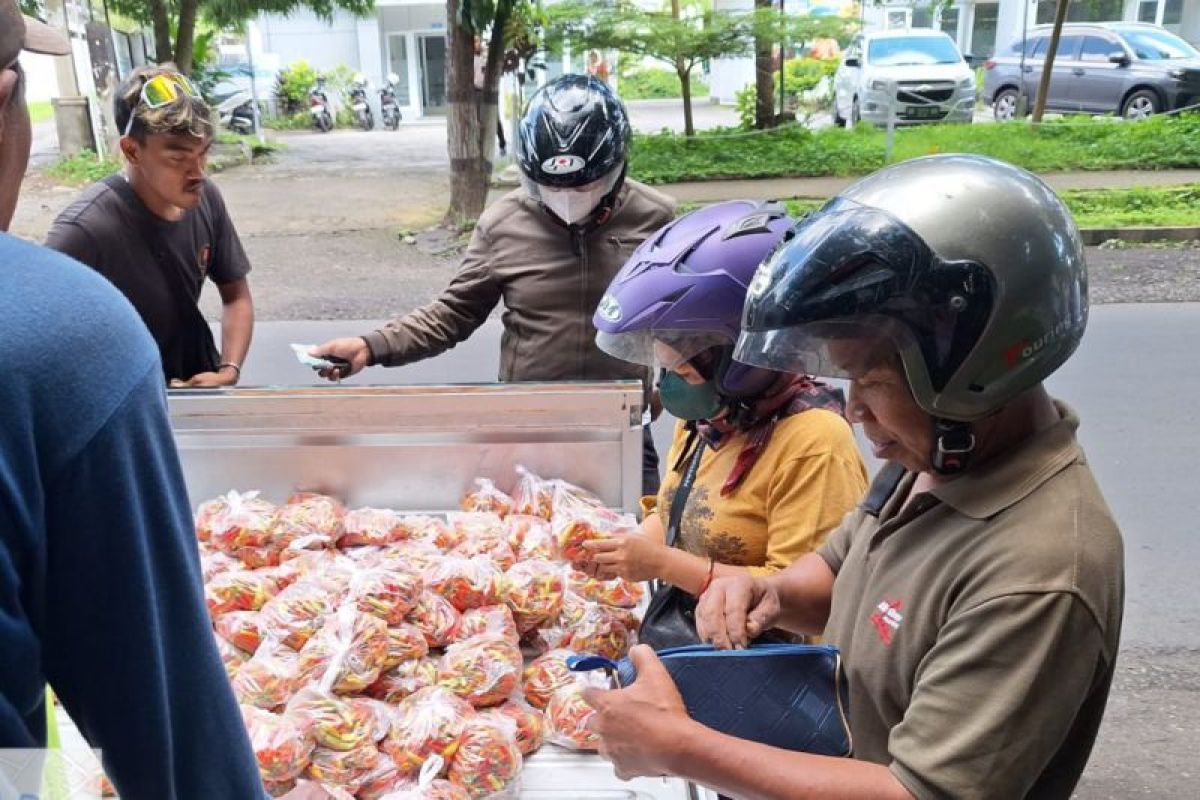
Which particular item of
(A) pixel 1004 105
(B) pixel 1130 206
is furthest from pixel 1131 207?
(A) pixel 1004 105

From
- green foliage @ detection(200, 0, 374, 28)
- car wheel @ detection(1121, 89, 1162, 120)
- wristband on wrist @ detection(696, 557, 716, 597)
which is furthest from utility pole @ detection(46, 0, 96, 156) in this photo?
car wheel @ detection(1121, 89, 1162, 120)

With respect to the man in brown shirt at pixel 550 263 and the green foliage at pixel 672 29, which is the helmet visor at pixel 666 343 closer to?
the man in brown shirt at pixel 550 263

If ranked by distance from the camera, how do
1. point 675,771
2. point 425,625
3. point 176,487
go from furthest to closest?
1. point 425,625
2. point 675,771
3. point 176,487

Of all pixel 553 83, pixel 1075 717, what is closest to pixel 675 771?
pixel 1075 717

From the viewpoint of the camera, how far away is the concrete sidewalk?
12742 millimetres

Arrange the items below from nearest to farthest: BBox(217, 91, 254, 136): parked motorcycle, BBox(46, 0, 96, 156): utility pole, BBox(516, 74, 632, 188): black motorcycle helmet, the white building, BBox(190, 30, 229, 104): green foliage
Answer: BBox(516, 74, 632, 188): black motorcycle helmet
BBox(46, 0, 96, 156): utility pole
BBox(190, 30, 229, 104): green foliage
BBox(217, 91, 254, 136): parked motorcycle
the white building

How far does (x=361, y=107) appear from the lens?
Result: 2723 cm

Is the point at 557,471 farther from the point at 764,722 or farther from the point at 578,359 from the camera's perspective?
the point at 764,722

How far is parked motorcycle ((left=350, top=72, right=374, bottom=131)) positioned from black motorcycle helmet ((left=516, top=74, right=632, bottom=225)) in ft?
84.8

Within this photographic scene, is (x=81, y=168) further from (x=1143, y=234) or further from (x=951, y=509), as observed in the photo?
(x=951, y=509)

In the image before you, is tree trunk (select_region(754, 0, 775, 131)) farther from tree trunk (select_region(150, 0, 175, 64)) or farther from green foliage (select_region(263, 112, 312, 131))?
green foliage (select_region(263, 112, 312, 131))

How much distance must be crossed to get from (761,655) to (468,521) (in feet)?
3.56

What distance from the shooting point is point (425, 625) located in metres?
2.13

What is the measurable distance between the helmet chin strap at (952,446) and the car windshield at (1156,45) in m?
19.1
